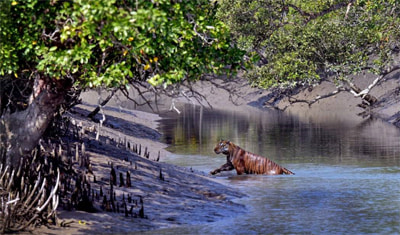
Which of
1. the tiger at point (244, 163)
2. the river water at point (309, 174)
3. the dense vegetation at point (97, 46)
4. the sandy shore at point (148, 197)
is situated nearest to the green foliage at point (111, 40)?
the dense vegetation at point (97, 46)

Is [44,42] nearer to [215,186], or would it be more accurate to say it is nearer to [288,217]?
[288,217]

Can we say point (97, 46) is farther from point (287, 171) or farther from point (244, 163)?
point (287, 171)

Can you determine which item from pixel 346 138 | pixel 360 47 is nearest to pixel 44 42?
pixel 346 138

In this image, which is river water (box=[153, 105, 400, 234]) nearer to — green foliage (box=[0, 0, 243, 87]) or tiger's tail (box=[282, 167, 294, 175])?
tiger's tail (box=[282, 167, 294, 175])

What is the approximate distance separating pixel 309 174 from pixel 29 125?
485 inches

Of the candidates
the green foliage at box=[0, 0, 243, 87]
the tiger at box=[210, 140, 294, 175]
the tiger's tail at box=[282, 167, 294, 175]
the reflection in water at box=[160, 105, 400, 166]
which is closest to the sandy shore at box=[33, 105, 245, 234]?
the tiger at box=[210, 140, 294, 175]

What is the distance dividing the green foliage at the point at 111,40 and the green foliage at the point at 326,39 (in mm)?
27463

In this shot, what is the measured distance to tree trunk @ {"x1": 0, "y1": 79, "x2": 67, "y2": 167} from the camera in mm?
13648

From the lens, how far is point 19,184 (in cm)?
1355

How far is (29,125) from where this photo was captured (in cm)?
1373

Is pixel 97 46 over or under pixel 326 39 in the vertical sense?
under

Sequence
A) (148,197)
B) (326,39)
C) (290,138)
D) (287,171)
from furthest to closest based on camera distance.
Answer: (326,39) → (290,138) → (287,171) → (148,197)

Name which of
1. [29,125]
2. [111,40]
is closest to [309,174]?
[29,125]

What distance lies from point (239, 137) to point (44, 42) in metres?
26.6
